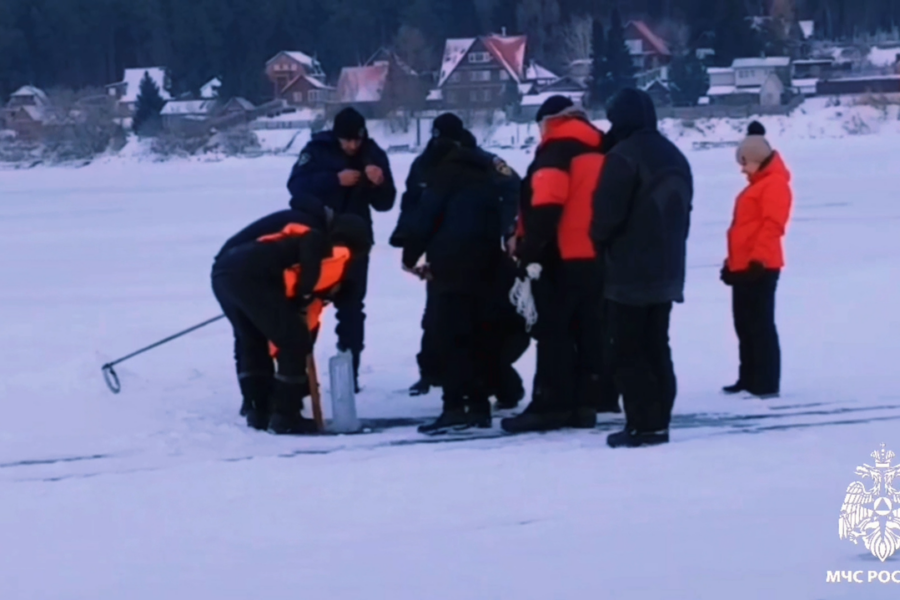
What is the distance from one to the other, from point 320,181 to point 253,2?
78669 mm

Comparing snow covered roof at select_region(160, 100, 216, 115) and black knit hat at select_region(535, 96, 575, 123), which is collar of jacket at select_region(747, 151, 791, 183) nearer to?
black knit hat at select_region(535, 96, 575, 123)

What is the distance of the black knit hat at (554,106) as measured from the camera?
6.33 m

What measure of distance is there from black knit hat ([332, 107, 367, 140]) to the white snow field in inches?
54.4

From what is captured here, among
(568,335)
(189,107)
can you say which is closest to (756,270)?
(568,335)

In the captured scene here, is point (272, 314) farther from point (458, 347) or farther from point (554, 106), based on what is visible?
point (554, 106)

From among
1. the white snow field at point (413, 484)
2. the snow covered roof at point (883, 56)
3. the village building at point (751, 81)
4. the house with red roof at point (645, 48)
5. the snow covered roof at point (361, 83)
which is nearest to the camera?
the white snow field at point (413, 484)

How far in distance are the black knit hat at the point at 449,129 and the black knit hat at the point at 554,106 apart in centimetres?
48

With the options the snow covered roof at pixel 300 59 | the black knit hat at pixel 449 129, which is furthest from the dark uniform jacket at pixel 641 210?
the snow covered roof at pixel 300 59

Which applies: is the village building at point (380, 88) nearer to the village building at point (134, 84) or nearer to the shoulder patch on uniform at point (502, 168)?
the village building at point (134, 84)

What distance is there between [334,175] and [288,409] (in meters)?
1.56

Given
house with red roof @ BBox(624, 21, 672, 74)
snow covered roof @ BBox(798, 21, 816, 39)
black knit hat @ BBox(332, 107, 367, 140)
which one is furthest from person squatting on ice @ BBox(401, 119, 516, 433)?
snow covered roof @ BBox(798, 21, 816, 39)

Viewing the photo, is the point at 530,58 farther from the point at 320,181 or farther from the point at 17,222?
the point at 320,181

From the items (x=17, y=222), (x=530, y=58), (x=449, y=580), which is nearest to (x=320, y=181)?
(x=449, y=580)

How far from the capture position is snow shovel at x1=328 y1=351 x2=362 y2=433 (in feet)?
22.2
